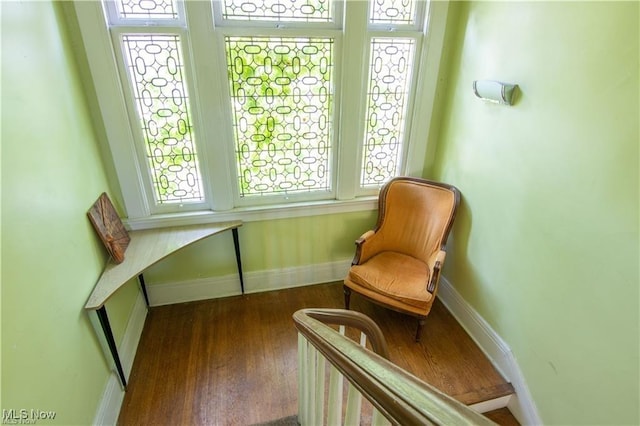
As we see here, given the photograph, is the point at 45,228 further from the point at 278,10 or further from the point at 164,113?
the point at 278,10

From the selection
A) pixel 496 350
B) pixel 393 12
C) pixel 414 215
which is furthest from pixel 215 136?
pixel 496 350

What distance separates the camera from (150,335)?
2318 mm

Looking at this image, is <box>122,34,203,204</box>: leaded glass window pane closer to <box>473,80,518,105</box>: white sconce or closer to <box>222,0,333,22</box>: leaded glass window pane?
<box>222,0,333,22</box>: leaded glass window pane

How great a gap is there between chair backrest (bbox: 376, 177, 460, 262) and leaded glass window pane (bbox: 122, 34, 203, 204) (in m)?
1.44

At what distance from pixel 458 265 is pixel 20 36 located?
2.76 metres

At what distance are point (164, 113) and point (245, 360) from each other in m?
1.70

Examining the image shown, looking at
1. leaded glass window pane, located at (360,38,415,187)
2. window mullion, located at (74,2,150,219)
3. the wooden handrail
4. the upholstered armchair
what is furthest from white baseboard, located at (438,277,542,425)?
window mullion, located at (74,2,150,219)

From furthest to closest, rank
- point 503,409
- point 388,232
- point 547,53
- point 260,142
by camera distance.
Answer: point 388,232 < point 260,142 < point 503,409 < point 547,53

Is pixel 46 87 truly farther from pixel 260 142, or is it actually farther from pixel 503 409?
pixel 503 409

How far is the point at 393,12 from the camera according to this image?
2168 millimetres

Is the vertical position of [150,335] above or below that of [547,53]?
below

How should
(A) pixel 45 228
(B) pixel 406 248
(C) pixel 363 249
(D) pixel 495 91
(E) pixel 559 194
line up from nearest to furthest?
(A) pixel 45 228, (E) pixel 559 194, (D) pixel 495 91, (C) pixel 363 249, (B) pixel 406 248

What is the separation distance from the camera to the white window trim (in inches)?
72.1

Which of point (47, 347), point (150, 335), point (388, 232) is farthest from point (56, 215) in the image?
point (388, 232)
